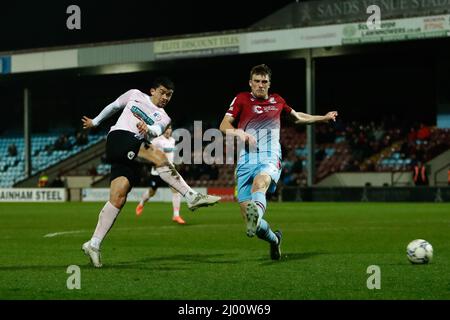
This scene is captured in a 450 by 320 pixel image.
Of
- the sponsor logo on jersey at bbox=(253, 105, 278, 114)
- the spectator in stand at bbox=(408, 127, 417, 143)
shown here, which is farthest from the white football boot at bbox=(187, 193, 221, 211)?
the spectator in stand at bbox=(408, 127, 417, 143)

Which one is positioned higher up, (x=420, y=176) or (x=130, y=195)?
(x=420, y=176)

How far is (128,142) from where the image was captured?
1009cm

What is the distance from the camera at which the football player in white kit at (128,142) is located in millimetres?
10008

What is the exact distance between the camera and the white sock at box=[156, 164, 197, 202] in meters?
10.4

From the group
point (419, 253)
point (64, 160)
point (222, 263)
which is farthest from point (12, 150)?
point (419, 253)

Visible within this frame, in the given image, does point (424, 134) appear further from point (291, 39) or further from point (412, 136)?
point (291, 39)

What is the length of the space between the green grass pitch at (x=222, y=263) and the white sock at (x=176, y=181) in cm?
85

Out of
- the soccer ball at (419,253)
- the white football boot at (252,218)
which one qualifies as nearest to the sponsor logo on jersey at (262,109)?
the white football boot at (252,218)

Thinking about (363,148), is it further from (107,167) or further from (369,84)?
(107,167)

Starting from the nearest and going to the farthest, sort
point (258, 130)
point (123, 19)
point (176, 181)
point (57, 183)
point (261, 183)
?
point (261, 183) < point (258, 130) < point (176, 181) < point (57, 183) < point (123, 19)

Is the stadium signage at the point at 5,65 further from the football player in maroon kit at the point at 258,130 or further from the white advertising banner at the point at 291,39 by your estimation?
the football player in maroon kit at the point at 258,130

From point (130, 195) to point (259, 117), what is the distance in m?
28.7

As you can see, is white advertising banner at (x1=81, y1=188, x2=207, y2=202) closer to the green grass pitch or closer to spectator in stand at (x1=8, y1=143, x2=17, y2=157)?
spectator in stand at (x1=8, y1=143, x2=17, y2=157)

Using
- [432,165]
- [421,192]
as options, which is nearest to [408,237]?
[421,192]
